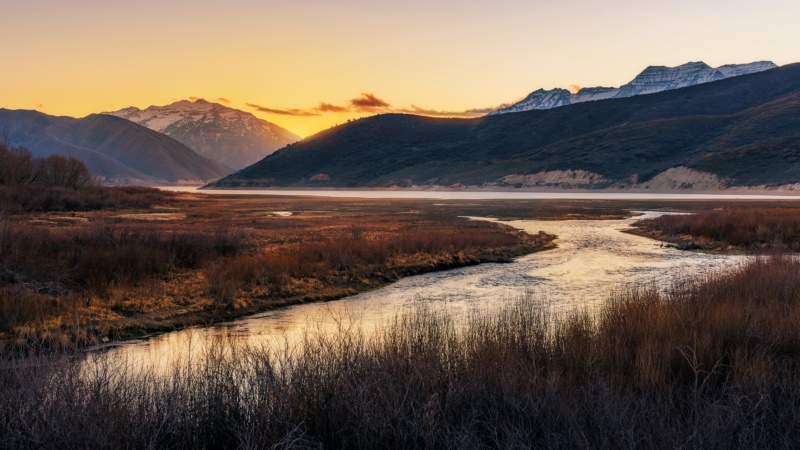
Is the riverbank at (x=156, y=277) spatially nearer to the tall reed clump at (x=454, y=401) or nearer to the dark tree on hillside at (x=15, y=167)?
the tall reed clump at (x=454, y=401)

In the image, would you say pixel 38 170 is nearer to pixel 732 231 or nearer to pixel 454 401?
pixel 732 231

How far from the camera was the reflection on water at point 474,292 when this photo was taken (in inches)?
586

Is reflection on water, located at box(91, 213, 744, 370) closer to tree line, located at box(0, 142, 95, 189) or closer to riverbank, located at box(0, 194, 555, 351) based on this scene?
riverbank, located at box(0, 194, 555, 351)

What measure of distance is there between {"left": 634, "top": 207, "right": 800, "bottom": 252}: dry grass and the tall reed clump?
27770 mm

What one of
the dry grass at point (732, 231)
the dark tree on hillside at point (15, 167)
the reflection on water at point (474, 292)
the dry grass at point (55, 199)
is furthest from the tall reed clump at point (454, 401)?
the dark tree on hillside at point (15, 167)

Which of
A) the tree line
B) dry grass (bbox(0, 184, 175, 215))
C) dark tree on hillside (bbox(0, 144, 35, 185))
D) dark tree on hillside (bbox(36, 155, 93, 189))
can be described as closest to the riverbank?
dry grass (bbox(0, 184, 175, 215))

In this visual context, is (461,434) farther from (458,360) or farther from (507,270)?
(507,270)

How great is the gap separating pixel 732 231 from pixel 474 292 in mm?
25979

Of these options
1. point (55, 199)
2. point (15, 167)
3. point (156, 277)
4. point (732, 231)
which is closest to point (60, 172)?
point (15, 167)

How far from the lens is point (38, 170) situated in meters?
64.7

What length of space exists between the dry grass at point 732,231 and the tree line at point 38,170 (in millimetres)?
57050

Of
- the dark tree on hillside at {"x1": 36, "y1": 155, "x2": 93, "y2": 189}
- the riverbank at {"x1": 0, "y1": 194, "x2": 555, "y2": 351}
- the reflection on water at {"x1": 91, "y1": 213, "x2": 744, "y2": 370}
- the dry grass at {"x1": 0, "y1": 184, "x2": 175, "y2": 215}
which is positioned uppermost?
the dark tree on hillside at {"x1": 36, "y1": 155, "x2": 93, "y2": 189}

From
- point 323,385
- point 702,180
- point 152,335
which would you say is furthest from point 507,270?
point 702,180

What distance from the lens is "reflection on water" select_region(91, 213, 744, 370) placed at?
14891mm
